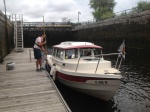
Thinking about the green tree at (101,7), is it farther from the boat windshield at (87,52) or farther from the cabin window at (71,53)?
the cabin window at (71,53)

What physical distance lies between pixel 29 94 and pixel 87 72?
283 cm

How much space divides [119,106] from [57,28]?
40.4m

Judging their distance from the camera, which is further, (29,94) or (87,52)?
(87,52)

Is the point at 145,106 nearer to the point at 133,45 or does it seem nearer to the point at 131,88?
the point at 131,88

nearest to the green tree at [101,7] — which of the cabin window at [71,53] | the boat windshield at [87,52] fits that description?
the boat windshield at [87,52]

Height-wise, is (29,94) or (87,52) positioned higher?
(87,52)

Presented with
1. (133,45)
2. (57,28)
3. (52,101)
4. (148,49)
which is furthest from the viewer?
(57,28)

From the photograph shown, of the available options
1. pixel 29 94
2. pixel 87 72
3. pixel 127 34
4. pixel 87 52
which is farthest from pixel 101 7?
pixel 29 94

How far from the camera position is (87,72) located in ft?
29.7

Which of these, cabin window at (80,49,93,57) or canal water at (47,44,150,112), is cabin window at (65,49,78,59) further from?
canal water at (47,44,150,112)

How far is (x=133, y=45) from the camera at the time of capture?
26969 millimetres

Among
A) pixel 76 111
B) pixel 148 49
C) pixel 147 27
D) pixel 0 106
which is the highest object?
pixel 147 27

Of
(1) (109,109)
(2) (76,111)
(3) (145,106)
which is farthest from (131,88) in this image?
(2) (76,111)

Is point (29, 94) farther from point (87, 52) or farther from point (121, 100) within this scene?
point (121, 100)
